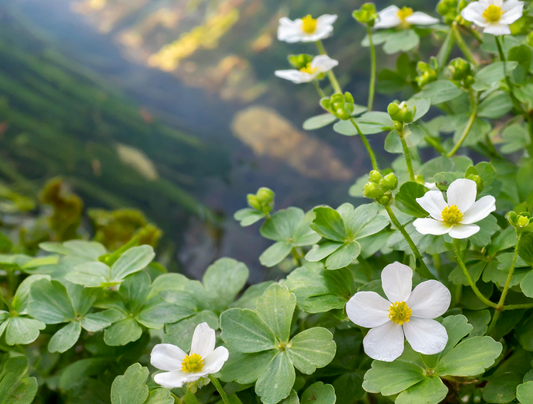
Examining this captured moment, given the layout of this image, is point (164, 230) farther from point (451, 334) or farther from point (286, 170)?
point (451, 334)

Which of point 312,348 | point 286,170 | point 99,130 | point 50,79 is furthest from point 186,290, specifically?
point 50,79

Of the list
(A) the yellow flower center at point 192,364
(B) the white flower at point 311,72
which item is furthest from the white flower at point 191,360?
(B) the white flower at point 311,72

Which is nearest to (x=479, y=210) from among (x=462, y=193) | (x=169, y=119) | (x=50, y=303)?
(x=462, y=193)

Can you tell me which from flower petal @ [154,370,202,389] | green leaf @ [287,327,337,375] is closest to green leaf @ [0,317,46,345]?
flower petal @ [154,370,202,389]

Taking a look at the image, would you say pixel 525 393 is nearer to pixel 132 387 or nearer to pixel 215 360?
pixel 215 360

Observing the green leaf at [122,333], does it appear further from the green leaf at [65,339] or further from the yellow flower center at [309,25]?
the yellow flower center at [309,25]

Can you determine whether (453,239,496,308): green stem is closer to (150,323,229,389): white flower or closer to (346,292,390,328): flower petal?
(346,292,390,328): flower petal
